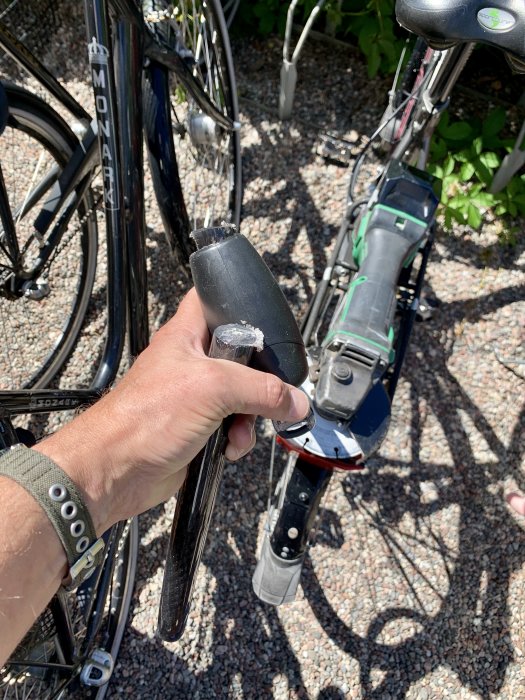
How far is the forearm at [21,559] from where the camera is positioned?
93cm

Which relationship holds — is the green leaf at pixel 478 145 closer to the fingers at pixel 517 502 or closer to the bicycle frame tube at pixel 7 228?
the fingers at pixel 517 502

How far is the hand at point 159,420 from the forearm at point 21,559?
3.5 inches

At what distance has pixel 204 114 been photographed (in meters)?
2.54

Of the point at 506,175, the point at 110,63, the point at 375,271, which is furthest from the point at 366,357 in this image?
the point at 506,175

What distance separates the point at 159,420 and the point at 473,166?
2.73 meters

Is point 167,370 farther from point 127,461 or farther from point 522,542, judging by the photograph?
point 522,542

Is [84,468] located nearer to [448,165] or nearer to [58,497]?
[58,497]

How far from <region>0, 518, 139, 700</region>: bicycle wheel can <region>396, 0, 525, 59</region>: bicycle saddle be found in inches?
67.8

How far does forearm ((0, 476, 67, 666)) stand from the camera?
930mm

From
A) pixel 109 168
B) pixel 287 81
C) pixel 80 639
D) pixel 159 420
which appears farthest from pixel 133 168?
pixel 287 81

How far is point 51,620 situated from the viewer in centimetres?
155

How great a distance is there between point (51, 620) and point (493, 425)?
2.04 meters

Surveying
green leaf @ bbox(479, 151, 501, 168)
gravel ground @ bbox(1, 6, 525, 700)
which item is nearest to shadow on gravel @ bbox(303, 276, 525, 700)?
gravel ground @ bbox(1, 6, 525, 700)

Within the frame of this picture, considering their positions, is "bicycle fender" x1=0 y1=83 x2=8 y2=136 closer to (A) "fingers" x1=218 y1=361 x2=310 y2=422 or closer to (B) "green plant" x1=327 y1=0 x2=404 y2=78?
(A) "fingers" x1=218 y1=361 x2=310 y2=422
